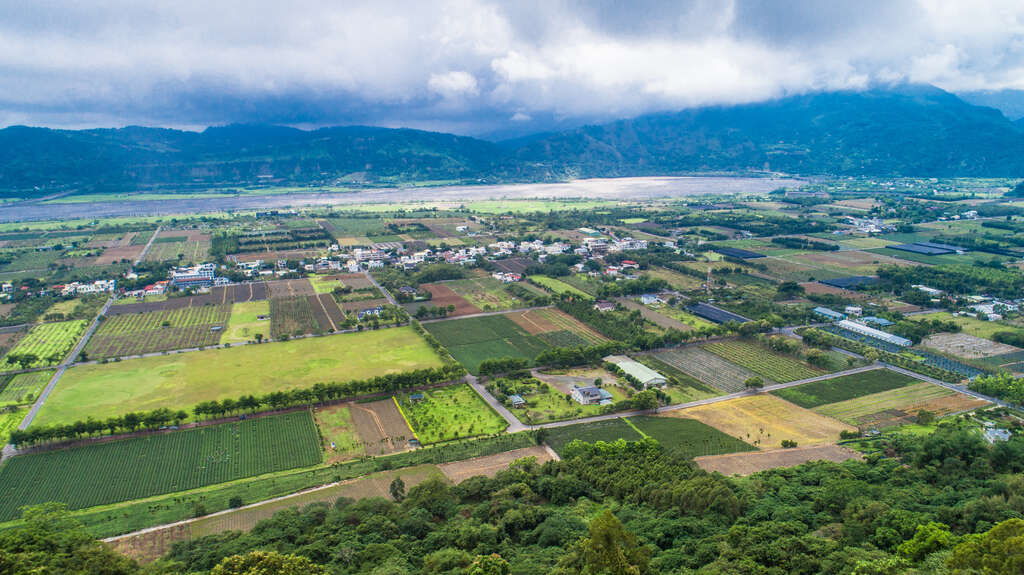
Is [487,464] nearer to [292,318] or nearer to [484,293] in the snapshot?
[292,318]

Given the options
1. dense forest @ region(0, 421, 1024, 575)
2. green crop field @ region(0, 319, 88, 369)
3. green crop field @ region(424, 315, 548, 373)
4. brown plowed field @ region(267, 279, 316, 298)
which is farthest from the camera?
brown plowed field @ region(267, 279, 316, 298)

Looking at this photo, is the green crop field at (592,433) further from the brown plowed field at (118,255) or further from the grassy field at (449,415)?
the brown plowed field at (118,255)

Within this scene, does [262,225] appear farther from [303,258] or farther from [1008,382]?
[1008,382]

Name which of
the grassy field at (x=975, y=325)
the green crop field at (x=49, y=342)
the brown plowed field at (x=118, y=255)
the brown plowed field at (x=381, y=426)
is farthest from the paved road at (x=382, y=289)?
the grassy field at (x=975, y=325)

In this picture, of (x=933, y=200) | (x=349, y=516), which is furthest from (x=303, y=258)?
(x=933, y=200)

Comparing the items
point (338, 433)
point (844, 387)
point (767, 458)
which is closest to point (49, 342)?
point (338, 433)

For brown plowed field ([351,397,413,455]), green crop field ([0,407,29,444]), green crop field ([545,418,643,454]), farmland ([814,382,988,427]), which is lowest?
green crop field ([0,407,29,444])

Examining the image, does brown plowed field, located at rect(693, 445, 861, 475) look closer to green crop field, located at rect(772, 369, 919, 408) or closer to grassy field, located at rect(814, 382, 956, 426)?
grassy field, located at rect(814, 382, 956, 426)

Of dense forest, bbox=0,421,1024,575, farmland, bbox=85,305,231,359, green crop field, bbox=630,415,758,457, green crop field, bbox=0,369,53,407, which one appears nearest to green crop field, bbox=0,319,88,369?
farmland, bbox=85,305,231,359
